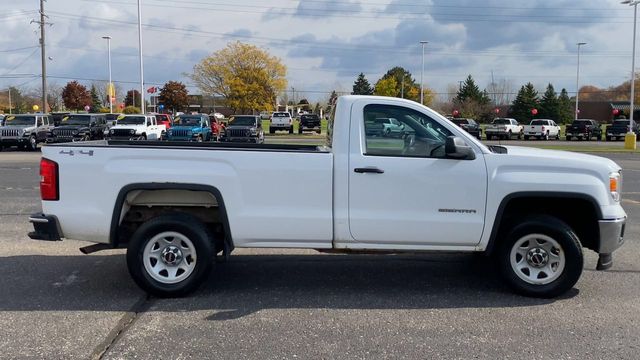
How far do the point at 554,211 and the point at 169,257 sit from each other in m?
3.72

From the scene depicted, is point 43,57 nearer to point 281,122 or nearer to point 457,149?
point 281,122

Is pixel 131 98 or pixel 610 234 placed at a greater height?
pixel 131 98

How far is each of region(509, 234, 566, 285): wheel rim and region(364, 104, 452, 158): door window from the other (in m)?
1.21

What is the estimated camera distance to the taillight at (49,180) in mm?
5234

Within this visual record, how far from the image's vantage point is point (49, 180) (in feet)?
17.2

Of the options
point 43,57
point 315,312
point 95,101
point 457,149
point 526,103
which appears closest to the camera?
point 315,312

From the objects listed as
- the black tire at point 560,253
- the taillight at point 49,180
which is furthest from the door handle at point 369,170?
the taillight at point 49,180

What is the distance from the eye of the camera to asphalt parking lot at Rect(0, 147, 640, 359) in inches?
166

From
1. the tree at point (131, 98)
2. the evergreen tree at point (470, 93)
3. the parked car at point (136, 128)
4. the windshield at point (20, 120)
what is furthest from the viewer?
the tree at point (131, 98)

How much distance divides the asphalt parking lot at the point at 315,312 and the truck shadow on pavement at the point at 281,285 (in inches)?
0.7

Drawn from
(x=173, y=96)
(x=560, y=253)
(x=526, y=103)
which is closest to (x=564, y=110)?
(x=526, y=103)

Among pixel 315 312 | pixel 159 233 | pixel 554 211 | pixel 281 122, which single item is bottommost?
pixel 315 312

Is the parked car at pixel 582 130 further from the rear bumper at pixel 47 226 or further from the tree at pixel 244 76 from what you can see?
the rear bumper at pixel 47 226

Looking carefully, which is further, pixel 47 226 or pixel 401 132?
pixel 401 132
